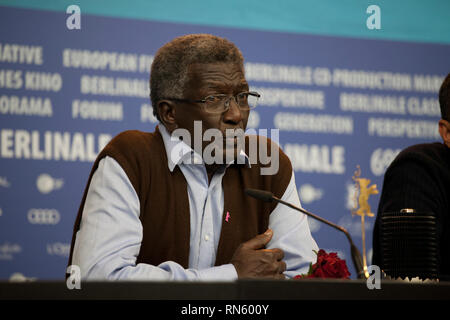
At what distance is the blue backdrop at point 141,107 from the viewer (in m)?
3.66

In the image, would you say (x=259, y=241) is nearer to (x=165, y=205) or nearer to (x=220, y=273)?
(x=220, y=273)

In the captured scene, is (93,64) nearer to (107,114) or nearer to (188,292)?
(107,114)

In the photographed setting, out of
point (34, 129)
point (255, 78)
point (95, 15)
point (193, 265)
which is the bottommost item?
point (193, 265)

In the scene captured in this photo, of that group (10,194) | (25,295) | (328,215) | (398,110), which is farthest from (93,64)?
(25,295)

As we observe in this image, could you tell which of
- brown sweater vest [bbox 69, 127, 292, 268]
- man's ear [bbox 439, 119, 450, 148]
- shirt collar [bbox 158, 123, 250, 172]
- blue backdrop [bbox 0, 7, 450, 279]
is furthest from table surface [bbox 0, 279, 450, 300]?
blue backdrop [bbox 0, 7, 450, 279]

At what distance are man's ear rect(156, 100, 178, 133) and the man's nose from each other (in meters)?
0.23

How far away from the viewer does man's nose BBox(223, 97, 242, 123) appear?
252cm

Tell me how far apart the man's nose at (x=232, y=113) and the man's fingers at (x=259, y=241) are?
0.46 meters

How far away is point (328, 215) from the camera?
409 cm

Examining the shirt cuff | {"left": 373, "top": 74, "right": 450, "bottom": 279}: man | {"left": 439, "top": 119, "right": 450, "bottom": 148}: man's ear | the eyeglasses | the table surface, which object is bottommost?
the shirt cuff

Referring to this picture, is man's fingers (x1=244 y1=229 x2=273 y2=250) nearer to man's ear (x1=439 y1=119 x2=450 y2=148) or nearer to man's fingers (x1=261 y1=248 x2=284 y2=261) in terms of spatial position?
man's fingers (x1=261 y1=248 x2=284 y2=261)

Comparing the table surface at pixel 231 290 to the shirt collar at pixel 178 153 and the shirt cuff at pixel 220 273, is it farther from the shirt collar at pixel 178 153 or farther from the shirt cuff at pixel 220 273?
the shirt collar at pixel 178 153

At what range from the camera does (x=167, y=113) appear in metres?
2.63

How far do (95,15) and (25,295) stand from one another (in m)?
2.86
